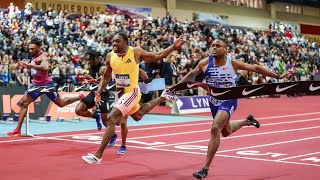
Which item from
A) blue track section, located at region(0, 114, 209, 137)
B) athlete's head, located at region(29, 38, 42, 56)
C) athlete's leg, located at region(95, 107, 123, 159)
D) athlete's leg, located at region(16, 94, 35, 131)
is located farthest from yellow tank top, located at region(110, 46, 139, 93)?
blue track section, located at region(0, 114, 209, 137)

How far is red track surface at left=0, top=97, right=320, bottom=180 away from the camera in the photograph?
8.12 metres

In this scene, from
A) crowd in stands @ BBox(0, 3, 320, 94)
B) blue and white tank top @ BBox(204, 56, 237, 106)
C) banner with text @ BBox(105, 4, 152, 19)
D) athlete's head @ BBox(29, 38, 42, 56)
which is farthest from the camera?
banner with text @ BBox(105, 4, 152, 19)

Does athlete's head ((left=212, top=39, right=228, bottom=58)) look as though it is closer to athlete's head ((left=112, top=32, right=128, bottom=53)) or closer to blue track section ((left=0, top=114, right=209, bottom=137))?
athlete's head ((left=112, top=32, right=128, bottom=53))

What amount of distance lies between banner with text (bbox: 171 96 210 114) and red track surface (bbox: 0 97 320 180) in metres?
5.07

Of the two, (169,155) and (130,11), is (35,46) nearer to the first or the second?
(169,155)

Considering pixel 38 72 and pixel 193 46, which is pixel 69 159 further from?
pixel 193 46

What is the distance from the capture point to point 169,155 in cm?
1016

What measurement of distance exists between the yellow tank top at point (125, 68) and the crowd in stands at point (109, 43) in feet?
39.4

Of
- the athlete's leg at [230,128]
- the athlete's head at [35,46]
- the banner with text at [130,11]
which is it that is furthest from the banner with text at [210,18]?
the athlete's leg at [230,128]

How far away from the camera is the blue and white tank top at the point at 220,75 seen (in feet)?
27.0

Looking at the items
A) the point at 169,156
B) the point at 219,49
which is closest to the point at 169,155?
the point at 169,156

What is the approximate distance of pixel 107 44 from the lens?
28047mm

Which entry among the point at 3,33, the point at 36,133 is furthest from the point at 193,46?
the point at 36,133

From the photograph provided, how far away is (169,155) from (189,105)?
1072 cm
